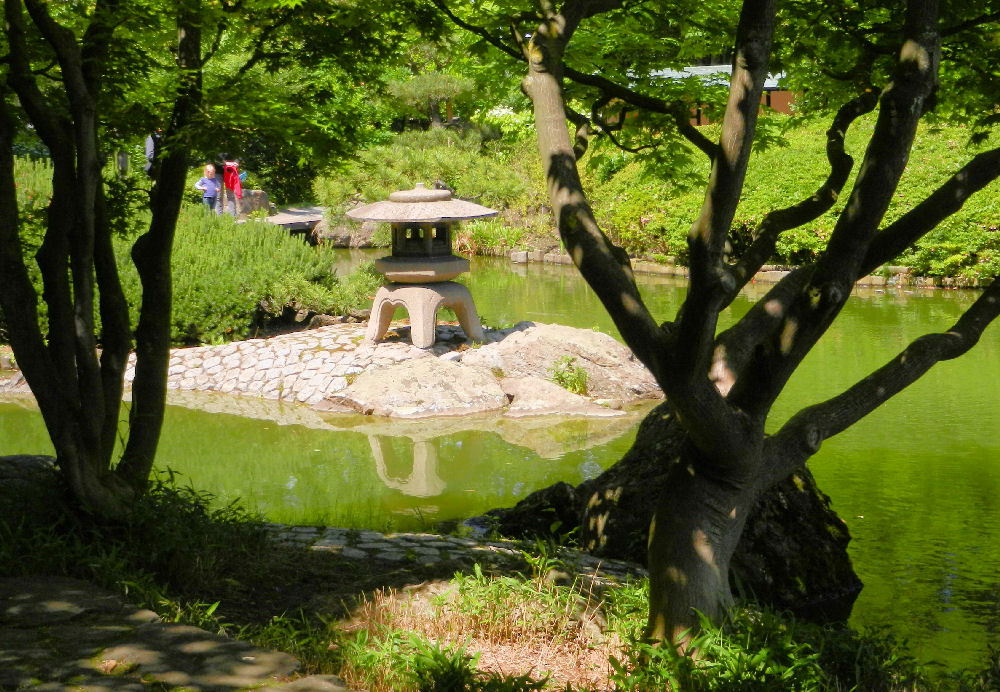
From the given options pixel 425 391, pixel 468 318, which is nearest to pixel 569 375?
pixel 425 391

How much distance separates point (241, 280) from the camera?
46.0ft

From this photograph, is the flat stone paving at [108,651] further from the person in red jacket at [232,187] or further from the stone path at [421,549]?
the person in red jacket at [232,187]

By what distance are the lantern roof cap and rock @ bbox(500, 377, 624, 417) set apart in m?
2.35

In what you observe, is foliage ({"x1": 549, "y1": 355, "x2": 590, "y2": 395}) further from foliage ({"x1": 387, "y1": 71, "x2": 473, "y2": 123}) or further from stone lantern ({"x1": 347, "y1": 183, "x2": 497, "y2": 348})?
foliage ({"x1": 387, "y1": 71, "x2": 473, "y2": 123})

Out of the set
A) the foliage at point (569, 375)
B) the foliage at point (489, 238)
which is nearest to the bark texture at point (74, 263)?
the foliage at point (569, 375)

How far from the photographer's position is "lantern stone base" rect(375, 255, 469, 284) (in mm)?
12883

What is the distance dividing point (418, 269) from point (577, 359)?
7.27 ft

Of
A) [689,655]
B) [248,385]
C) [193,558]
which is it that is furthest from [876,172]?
[248,385]

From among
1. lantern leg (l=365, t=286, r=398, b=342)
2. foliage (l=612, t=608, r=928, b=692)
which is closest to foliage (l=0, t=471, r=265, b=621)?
foliage (l=612, t=608, r=928, b=692)

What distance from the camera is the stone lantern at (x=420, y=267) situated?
1291 cm

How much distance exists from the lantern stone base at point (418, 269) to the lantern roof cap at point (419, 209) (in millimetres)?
483

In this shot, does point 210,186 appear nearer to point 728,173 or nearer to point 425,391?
point 425,391

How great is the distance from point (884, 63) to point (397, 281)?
7473 mm

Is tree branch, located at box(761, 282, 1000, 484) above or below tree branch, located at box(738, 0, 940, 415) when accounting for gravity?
below
